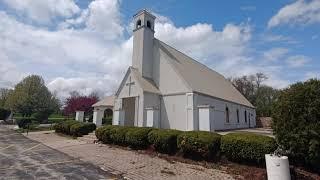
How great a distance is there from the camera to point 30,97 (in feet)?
183

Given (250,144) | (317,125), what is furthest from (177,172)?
(317,125)

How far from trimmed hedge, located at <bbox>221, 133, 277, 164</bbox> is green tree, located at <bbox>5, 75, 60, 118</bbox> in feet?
159

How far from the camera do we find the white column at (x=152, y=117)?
1905 centimetres

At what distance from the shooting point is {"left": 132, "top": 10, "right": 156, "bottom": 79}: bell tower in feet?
74.3

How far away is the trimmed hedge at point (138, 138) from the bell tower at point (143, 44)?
8.58 metres

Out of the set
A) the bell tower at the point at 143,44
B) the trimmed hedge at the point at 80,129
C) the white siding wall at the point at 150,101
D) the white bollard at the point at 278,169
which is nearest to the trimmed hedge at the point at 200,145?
the white bollard at the point at 278,169

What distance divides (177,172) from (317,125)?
5.02 m

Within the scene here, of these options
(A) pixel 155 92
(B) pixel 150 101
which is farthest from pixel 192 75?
(B) pixel 150 101

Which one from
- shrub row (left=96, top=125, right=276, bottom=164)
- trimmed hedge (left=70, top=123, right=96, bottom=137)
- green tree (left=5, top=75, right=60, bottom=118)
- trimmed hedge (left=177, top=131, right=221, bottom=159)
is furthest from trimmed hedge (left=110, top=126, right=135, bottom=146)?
green tree (left=5, top=75, right=60, bottom=118)

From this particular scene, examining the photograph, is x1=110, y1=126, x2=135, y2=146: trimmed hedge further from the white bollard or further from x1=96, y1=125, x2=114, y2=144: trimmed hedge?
the white bollard

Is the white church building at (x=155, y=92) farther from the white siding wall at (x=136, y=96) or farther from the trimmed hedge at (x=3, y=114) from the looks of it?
the trimmed hedge at (x=3, y=114)

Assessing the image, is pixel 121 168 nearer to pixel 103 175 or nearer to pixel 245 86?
pixel 103 175

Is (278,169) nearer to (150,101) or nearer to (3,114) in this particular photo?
(150,101)

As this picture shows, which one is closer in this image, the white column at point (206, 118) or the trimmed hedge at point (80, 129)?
the white column at point (206, 118)
